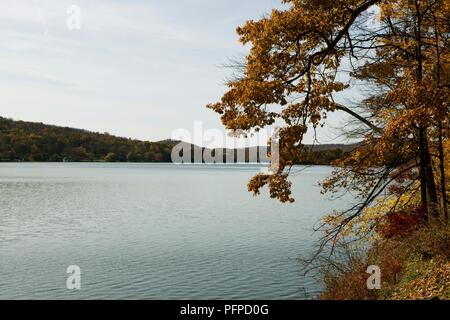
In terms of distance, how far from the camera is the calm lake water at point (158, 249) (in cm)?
2311

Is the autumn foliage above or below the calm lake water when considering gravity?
above

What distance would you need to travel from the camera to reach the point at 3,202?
197 feet

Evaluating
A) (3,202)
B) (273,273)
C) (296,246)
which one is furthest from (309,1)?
(3,202)

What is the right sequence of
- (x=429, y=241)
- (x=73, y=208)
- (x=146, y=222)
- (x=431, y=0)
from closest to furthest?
(x=429, y=241), (x=431, y=0), (x=146, y=222), (x=73, y=208)

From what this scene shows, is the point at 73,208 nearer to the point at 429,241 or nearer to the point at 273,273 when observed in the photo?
the point at 273,273

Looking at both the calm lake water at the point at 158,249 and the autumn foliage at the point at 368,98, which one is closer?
the autumn foliage at the point at 368,98

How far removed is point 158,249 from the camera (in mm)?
32344

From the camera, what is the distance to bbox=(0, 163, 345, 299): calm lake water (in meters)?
23.1

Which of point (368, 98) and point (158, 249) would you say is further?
point (158, 249)

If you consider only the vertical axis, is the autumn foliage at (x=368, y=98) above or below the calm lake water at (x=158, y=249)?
above

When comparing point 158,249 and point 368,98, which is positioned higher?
point 368,98

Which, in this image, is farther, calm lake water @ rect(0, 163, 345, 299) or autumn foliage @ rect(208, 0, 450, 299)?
calm lake water @ rect(0, 163, 345, 299)

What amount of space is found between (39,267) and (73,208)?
2934 cm
